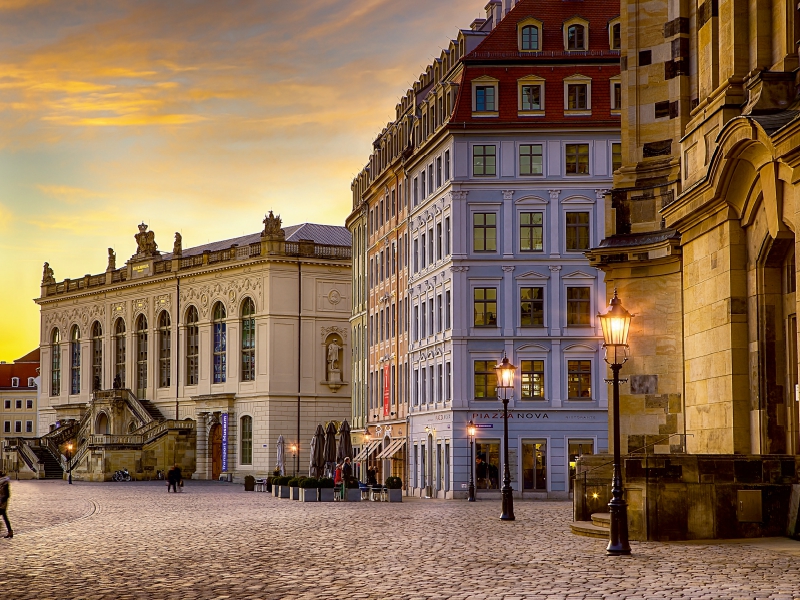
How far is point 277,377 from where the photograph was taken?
329 feet

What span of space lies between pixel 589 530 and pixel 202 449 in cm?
7899

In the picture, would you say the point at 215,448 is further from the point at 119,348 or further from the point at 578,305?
the point at 578,305

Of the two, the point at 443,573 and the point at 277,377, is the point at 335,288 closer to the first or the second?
the point at 277,377

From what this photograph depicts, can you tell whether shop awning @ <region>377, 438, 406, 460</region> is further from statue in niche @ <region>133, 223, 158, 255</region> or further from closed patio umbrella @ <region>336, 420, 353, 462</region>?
statue in niche @ <region>133, 223, 158, 255</region>

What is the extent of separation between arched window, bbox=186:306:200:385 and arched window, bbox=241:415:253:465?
844cm

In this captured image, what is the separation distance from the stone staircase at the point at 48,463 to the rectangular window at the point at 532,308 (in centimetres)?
5537

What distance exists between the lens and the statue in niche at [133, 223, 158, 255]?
12075cm

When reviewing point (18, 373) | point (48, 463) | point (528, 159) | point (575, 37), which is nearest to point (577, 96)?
point (575, 37)

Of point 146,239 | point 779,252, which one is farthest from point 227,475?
point 779,252

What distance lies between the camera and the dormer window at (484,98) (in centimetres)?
6662

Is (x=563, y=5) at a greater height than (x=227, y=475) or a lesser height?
greater

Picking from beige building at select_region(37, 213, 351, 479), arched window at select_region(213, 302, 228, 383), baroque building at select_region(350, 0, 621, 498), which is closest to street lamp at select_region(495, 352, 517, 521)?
baroque building at select_region(350, 0, 621, 498)

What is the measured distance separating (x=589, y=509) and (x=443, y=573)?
11.2 meters

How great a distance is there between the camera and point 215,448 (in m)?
105
